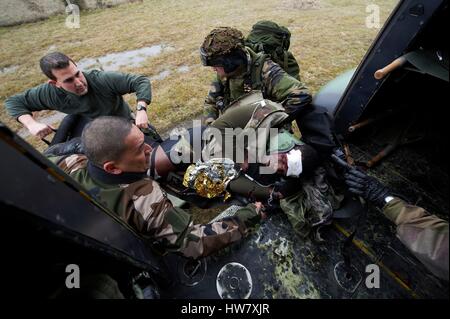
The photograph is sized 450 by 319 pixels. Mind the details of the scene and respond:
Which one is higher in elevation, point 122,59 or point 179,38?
point 179,38

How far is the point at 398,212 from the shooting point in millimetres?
1812

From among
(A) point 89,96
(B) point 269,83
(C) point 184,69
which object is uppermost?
(B) point 269,83

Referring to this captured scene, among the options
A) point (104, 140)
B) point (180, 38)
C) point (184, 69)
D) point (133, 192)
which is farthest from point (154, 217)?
point (180, 38)

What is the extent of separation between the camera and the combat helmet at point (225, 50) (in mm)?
2947

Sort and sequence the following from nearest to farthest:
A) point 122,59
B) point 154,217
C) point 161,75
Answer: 1. point 154,217
2. point 161,75
3. point 122,59

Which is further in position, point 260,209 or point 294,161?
point 260,209

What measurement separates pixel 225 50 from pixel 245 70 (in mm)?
391

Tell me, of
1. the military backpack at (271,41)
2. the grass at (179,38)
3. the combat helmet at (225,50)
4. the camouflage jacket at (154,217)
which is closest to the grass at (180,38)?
the grass at (179,38)

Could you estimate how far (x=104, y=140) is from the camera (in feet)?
5.91

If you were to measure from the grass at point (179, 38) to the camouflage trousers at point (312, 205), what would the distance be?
3488mm

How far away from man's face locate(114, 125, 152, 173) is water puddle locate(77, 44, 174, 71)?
650 centimetres

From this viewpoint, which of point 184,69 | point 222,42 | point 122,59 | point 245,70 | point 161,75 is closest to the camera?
point 222,42

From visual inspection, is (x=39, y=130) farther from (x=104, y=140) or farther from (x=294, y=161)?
(x=294, y=161)

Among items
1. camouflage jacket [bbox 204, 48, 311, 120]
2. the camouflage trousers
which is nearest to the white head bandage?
the camouflage trousers
